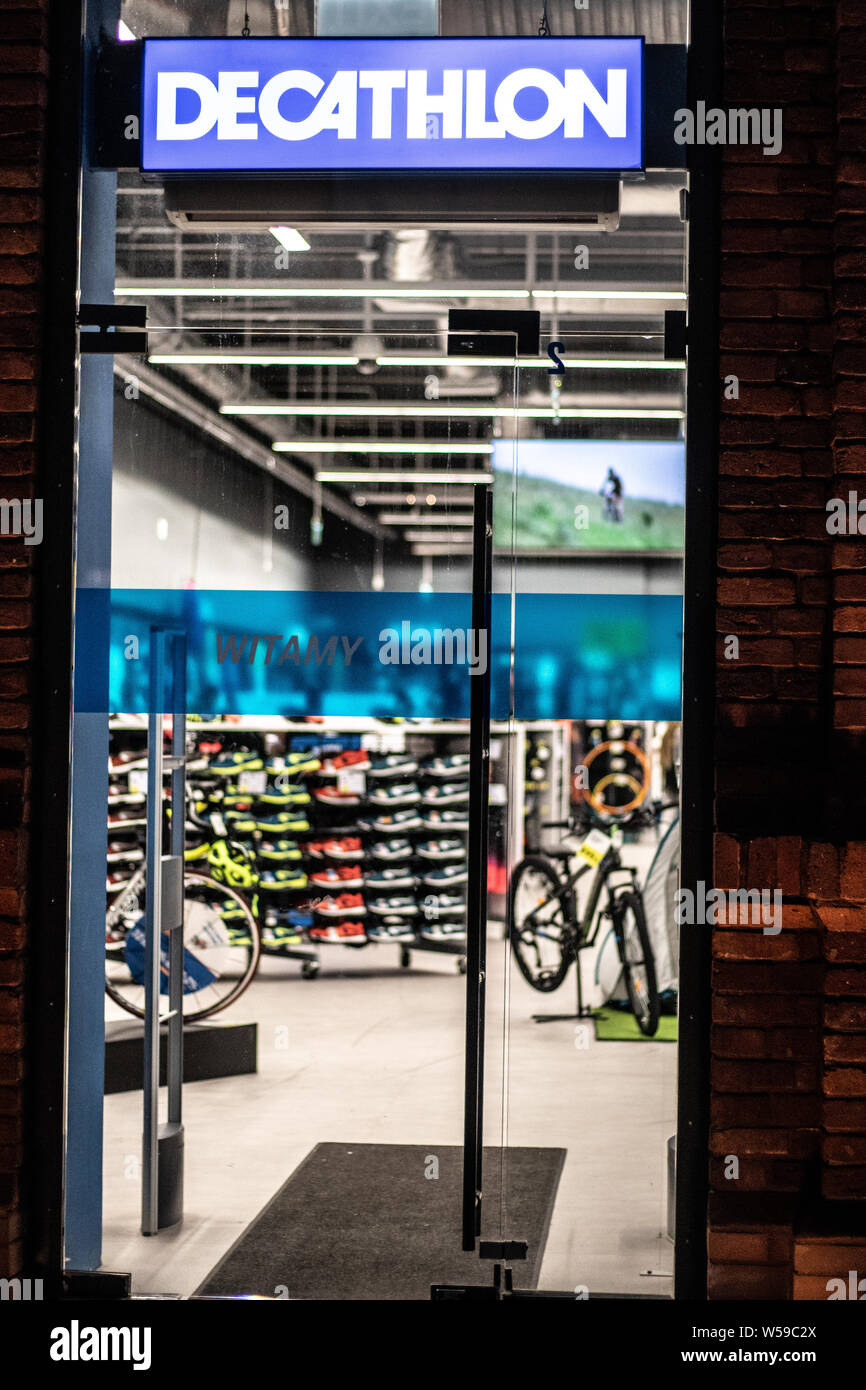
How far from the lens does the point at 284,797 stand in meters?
3.76

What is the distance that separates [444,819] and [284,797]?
485 mm

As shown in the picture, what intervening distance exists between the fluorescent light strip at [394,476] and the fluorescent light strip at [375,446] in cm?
5

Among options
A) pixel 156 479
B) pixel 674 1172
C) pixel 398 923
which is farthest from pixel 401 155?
pixel 674 1172

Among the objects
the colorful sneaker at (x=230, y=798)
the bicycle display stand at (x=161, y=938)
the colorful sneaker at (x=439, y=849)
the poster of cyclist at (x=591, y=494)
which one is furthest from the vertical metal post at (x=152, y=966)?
the poster of cyclist at (x=591, y=494)

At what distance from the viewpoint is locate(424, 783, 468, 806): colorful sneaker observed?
3.72m

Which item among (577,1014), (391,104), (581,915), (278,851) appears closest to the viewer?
(391,104)

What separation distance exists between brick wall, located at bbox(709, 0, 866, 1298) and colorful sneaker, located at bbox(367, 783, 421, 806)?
95 cm

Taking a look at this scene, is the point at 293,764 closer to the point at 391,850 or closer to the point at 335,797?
the point at 335,797

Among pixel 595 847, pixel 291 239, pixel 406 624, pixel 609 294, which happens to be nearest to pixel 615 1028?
pixel 595 847

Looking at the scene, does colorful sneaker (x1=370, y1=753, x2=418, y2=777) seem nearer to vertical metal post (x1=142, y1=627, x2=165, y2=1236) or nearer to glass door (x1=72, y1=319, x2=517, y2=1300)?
glass door (x1=72, y1=319, x2=517, y2=1300)

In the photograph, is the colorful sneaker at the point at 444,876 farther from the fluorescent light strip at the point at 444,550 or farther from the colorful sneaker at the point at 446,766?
the fluorescent light strip at the point at 444,550

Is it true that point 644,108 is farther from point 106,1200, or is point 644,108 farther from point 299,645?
point 106,1200

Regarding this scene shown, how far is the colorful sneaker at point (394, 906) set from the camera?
3.73 meters

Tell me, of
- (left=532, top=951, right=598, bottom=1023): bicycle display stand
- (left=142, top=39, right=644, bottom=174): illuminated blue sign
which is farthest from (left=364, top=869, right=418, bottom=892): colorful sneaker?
(left=142, top=39, right=644, bottom=174): illuminated blue sign
